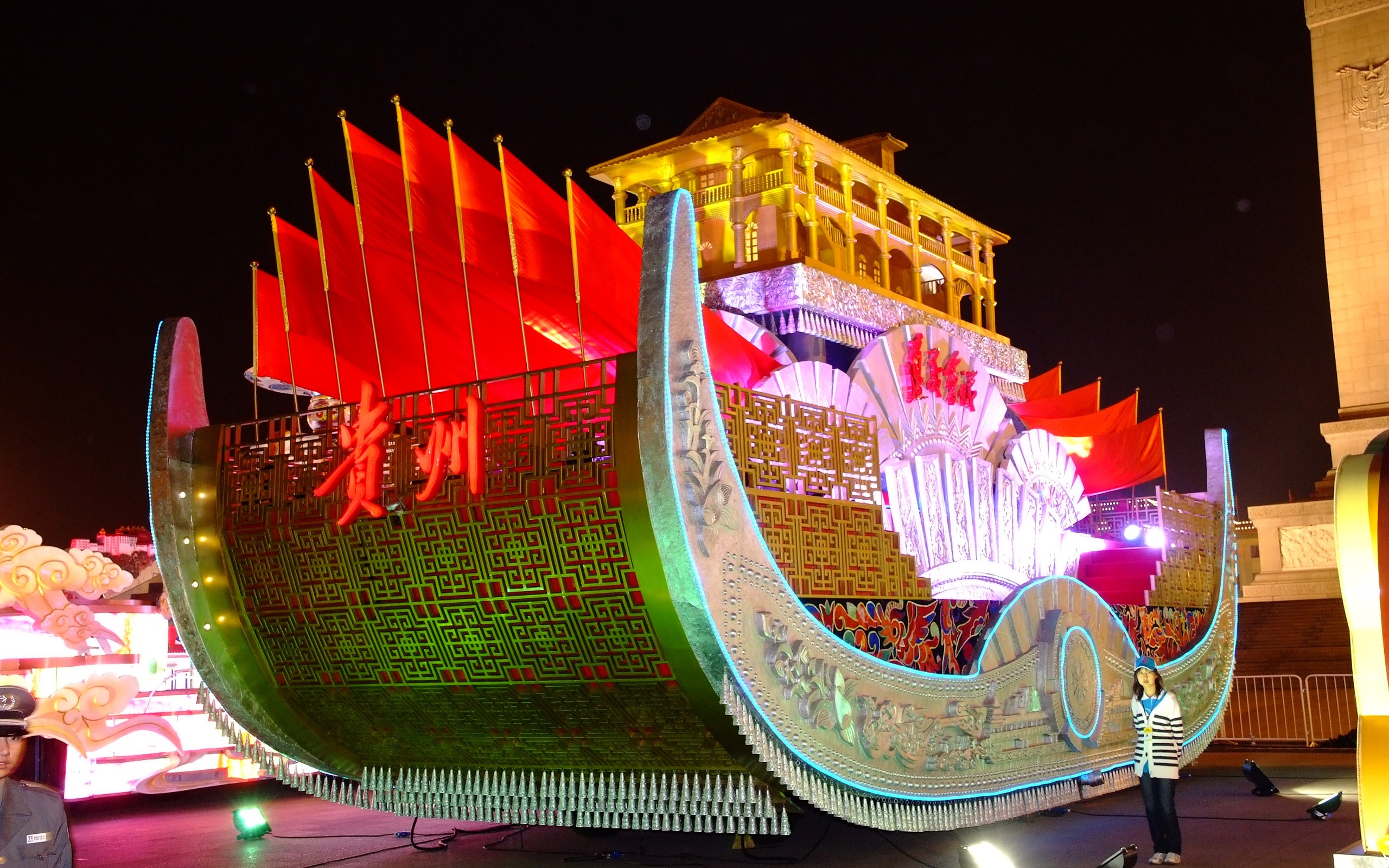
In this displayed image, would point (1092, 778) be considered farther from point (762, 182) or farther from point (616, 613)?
point (762, 182)

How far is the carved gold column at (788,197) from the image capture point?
14.6 metres

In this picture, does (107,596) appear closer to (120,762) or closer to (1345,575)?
(120,762)

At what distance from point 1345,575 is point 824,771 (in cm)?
257

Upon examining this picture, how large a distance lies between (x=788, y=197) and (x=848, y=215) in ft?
4.32

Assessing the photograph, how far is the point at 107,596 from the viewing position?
9594 millimetres

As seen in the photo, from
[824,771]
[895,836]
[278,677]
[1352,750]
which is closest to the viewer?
[824,771]

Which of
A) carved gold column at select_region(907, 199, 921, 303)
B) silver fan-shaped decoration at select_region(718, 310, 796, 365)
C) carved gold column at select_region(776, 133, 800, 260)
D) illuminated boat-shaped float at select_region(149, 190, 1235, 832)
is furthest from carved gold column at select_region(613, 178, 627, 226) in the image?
illuminated boat-shaped float at select_region(149, 190, 1235, 832)

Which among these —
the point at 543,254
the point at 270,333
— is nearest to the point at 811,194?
the point at 543,254

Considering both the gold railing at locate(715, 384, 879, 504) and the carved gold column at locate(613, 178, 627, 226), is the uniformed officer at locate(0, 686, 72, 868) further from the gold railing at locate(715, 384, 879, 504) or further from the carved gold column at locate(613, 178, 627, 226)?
the carved gold column at locate(613, 178, 627, 226)

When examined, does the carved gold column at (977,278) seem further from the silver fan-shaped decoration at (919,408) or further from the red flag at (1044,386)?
the silver fan-shaped decoration at (919,408)

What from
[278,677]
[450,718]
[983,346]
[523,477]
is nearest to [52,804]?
[523,477]

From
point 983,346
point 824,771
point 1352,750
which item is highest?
point 983,346

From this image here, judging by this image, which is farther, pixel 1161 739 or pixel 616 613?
pixel 1161 739

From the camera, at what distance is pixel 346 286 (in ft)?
28.2
